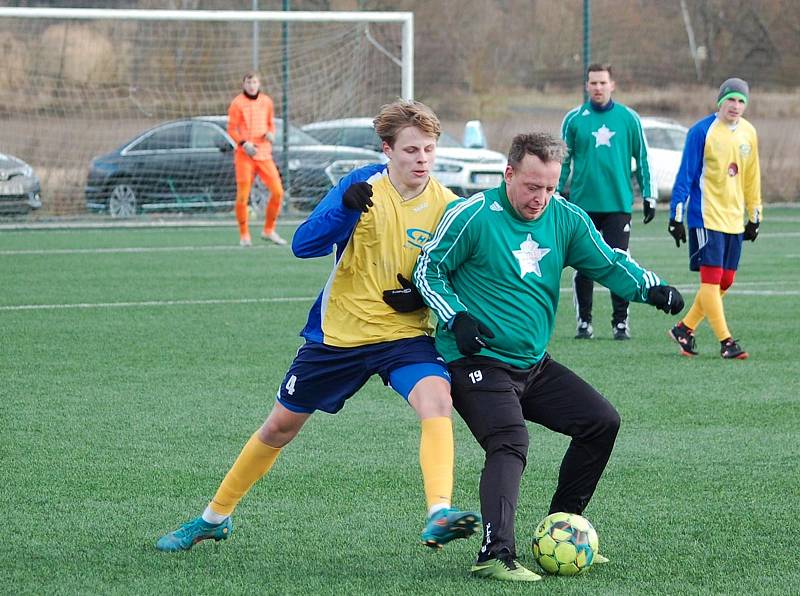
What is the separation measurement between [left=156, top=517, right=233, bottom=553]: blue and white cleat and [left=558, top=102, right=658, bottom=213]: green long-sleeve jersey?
5.99 metres

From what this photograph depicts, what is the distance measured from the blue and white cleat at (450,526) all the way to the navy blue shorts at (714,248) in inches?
218

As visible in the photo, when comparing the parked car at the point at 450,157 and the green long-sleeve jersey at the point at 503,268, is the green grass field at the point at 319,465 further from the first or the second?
the parked car at the point at 450,157

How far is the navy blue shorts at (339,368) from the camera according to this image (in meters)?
4.74

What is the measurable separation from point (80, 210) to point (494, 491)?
17218mm

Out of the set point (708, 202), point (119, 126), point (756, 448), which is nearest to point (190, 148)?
point (119, 126)

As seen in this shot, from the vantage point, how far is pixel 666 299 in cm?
468

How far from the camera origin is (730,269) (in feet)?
31.5

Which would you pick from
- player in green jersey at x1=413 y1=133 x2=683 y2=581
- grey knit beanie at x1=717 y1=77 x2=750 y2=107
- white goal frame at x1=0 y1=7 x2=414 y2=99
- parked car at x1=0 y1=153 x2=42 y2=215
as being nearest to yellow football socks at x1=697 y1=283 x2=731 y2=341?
grey knit beanie at x1=717 y1=77 x2=750 y2=107

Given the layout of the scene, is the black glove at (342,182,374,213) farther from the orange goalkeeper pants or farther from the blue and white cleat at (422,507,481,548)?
the orange goalkeeper pants

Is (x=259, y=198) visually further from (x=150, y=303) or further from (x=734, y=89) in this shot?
(x=734, y=89)

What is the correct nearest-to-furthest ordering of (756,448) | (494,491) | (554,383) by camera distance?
(494,491) < (554,383) < (756,448)

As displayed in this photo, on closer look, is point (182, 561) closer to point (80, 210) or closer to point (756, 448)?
point (756, 448)

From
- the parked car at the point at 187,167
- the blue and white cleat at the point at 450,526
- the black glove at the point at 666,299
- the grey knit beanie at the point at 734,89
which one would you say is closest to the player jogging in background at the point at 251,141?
the parked car at the point at 187,167

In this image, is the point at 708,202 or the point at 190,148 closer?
the point at 708,202
